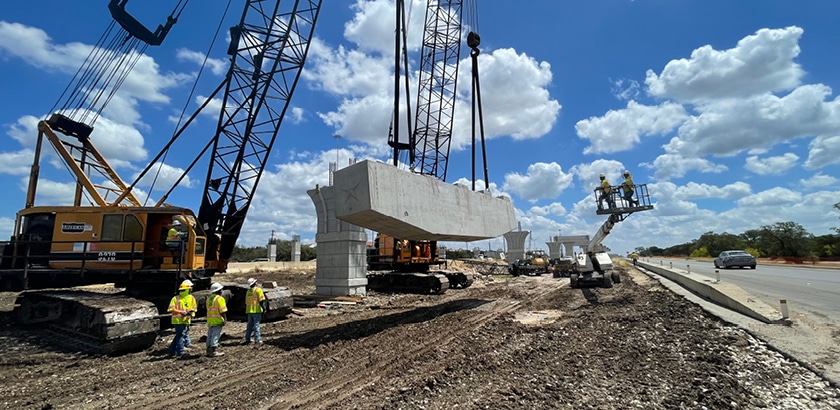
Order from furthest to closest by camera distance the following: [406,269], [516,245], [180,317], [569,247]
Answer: [569,247] < [516,245] < [406,269] < [180,317]

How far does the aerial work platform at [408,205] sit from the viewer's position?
852 centimetres

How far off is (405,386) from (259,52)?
15.4 metres

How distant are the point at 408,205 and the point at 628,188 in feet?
29.6

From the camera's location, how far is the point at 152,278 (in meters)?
10.2

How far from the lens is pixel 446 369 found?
20.0 ft

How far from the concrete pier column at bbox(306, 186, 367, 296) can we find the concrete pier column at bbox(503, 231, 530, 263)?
2957 centimetres

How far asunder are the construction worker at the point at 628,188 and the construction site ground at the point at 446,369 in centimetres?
531

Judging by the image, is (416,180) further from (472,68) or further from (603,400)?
(472,68)

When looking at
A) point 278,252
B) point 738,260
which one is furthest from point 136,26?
point 278,252

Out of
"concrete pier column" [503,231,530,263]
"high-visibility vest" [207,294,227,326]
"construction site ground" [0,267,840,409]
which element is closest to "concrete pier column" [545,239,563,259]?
"concrete pier column" [503,231,530,263]

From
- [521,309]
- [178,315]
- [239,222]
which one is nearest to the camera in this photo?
[178,315]

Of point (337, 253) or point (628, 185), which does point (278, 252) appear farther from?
point (628, 185)

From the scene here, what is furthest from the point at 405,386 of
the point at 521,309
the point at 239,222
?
the point at 239,222

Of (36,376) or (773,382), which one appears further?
(36,376)
